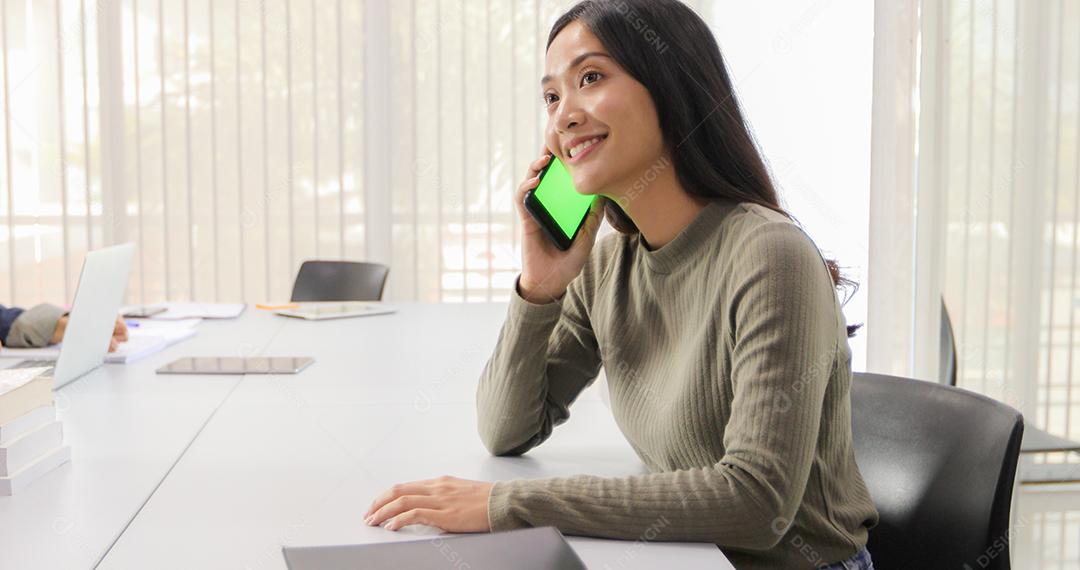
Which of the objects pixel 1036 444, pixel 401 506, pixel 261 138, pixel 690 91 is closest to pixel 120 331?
pixel 401 506

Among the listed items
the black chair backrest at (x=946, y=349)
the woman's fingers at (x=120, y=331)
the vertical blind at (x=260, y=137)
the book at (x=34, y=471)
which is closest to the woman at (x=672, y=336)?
the book at (x=34, y=471)

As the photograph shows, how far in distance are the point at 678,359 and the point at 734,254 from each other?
17cm

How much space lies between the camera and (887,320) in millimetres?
3627

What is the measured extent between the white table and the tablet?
0.05m

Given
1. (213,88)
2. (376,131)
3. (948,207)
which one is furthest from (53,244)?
(948,207)

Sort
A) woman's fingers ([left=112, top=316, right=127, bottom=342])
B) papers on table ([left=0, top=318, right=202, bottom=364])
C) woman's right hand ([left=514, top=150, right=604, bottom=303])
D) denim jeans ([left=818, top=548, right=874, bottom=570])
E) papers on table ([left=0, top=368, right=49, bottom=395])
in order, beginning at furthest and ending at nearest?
woman's fingers ([left=112, top=316, right=127, bottom=342]) < papers on table ([left=0, top=318, right=202, bottom=364]) < woman's right hand ([left=514, top=150, right=604, bottom=303]) < papers on table ([left=0, top=368, right=49, bottom=395]) < denim jeans ([left=818, top=548, right=874, bottom=570])

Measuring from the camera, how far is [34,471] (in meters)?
1.39

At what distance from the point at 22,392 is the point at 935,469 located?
1.20 m

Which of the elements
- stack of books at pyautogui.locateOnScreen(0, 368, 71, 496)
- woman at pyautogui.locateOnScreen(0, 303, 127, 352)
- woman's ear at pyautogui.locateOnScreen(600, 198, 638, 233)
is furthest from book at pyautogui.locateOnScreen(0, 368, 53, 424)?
woman at pyautogui.locateOnScreen(0, 303, 127, 352)

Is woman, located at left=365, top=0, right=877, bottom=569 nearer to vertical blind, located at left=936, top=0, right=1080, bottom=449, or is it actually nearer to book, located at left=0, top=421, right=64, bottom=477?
book, located at left=0, top=421, right=64, bottom=477

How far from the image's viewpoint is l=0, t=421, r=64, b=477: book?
4.36 feet

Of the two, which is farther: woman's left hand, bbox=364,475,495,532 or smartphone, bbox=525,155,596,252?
smartphone, bbox=525,155,596,252

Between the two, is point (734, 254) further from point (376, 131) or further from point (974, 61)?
point (376, 131)

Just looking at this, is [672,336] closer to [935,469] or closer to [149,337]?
[935,469]
